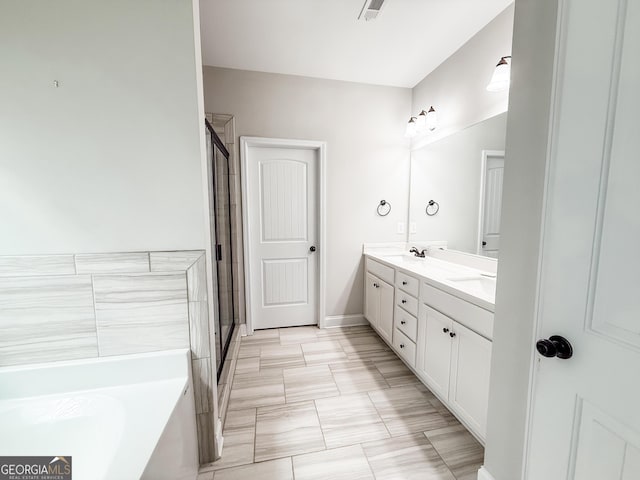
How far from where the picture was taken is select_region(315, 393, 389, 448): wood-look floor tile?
149 cm

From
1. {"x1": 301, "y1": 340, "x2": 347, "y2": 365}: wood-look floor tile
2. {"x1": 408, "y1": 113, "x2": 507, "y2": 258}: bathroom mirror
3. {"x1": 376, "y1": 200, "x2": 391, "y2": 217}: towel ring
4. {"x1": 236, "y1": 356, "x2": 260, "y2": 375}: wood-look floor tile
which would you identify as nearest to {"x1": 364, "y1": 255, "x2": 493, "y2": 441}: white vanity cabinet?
{"x1": 408, "y1": 113, "x2": 507, "y2": 258}: bathroom mirror

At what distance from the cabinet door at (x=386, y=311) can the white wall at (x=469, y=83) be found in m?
1.53

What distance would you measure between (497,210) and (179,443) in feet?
7.41

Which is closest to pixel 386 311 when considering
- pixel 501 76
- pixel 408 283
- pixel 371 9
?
pixel 408 283

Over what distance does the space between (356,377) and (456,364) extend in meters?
0.80

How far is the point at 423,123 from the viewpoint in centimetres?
248

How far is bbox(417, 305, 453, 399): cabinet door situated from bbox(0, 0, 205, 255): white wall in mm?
1629

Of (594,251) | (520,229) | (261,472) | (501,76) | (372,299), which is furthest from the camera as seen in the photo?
(372,299)

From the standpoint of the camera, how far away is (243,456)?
138 centimetres

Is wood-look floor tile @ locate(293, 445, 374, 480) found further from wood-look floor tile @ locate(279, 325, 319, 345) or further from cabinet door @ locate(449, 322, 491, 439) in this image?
wood-look floor tile @ locate(279, 325, 319, 345)

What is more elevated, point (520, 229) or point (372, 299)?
point (520, 229)

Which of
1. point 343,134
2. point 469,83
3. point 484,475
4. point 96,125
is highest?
point 469,83

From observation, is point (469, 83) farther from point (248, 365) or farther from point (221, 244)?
point (248, 365)

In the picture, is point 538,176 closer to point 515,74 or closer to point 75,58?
point 515,74
